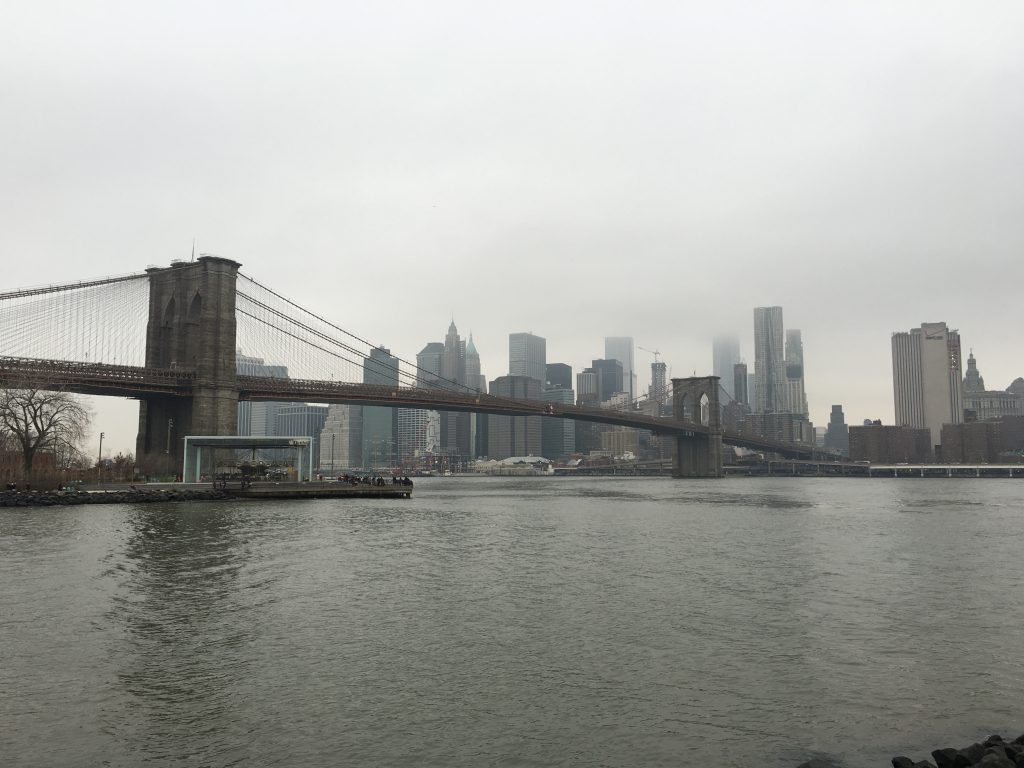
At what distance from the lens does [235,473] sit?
73.2 m

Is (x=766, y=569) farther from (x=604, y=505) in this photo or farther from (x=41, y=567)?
(x=604, y=505)

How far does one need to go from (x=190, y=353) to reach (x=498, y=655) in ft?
239

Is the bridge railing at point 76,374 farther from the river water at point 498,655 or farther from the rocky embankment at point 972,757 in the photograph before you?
the rocky embankment at point 972,757

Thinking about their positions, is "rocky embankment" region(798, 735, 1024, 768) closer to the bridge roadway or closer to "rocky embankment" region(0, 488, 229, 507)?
"rocky embankment" region(0, 488, 229, 507)

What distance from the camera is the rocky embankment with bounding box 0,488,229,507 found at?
52875 mm

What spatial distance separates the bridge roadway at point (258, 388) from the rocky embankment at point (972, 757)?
217ft

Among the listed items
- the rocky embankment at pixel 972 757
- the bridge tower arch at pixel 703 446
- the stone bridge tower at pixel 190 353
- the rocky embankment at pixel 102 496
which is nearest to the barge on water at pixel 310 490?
the rocky embankment at pixel 102 496

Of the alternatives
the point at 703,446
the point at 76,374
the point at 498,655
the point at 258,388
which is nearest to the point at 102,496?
the point at 76,374

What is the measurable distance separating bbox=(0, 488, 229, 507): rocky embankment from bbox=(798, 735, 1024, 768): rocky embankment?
56.8 m

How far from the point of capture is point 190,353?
3093 inches

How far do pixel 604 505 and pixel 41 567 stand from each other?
45154mm

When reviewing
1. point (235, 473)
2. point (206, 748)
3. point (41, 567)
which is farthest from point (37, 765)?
point (235, 473)

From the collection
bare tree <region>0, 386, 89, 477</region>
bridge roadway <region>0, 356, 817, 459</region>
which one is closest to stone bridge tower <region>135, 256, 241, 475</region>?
bridge roadway <region>0, 356, 817, 459</region>

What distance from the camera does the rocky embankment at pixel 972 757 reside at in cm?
861
